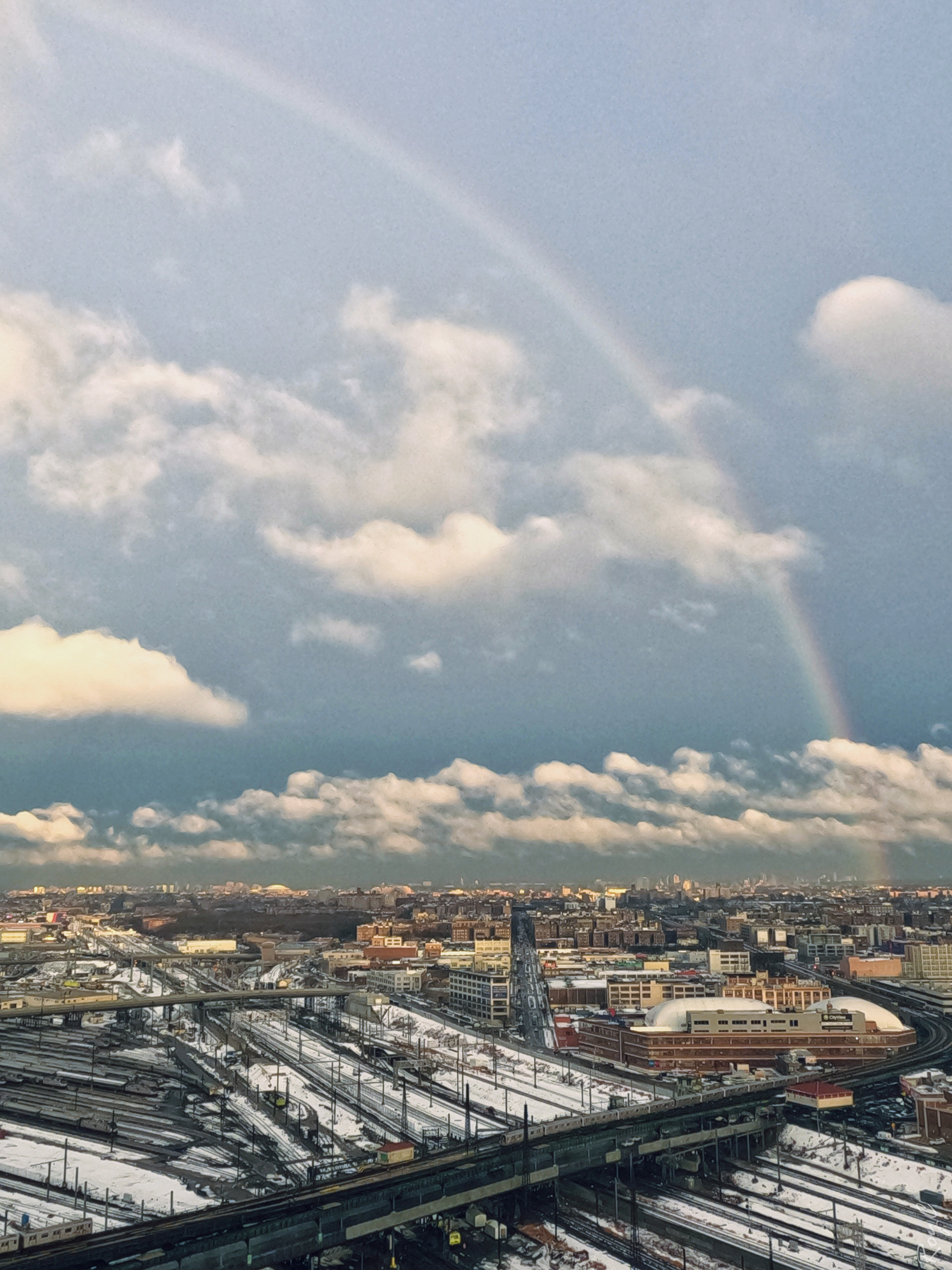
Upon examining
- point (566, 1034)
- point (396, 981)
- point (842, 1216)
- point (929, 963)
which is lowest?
point (396, 981)

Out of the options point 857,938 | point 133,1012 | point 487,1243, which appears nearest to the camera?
point 487,1243

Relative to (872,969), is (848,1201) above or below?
above

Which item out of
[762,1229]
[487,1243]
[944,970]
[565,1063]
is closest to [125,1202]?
[487,1243]

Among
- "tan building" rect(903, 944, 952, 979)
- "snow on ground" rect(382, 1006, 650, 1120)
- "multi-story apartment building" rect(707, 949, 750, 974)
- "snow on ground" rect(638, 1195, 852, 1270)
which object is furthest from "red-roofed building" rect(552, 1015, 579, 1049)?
"tan building" rect(903, 944, 952, 979)

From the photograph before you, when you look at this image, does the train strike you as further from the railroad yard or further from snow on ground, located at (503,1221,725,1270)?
snow on ground, located at (503,1221,725,1270)

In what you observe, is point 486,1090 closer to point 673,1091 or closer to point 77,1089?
point 673,1091

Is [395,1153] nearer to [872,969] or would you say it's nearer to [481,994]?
[481,994]

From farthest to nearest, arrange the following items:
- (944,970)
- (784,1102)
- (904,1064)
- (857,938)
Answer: (857,938) → (944,970) → (904,1064) → (784,1102)

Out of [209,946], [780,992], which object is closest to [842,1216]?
[780,992]
